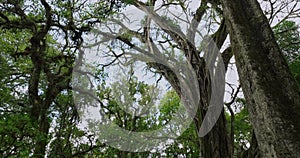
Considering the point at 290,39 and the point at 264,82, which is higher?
the point at 290,39

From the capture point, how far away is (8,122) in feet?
7.93

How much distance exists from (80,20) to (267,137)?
3708 millimetres

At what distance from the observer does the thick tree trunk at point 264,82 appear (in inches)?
49.4

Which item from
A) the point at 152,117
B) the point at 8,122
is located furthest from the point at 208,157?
the point at 152,117

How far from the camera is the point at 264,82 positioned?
1.41 meters

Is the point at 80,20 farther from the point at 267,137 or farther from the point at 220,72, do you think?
the point at 267,137

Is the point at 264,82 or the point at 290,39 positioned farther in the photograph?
the point at 290,39

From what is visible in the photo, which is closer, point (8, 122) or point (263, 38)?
point (263, 38)

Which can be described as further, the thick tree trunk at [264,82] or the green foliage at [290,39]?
the green foliage at [290,39]

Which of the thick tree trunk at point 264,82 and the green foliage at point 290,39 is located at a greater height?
the green foliage at point 290,39

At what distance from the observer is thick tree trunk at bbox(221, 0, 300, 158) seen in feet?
4.12

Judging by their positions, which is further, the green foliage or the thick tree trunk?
the green foliage

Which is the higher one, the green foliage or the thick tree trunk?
the green foliage

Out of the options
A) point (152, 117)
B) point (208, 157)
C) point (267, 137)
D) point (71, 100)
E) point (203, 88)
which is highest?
point (152, 117)
